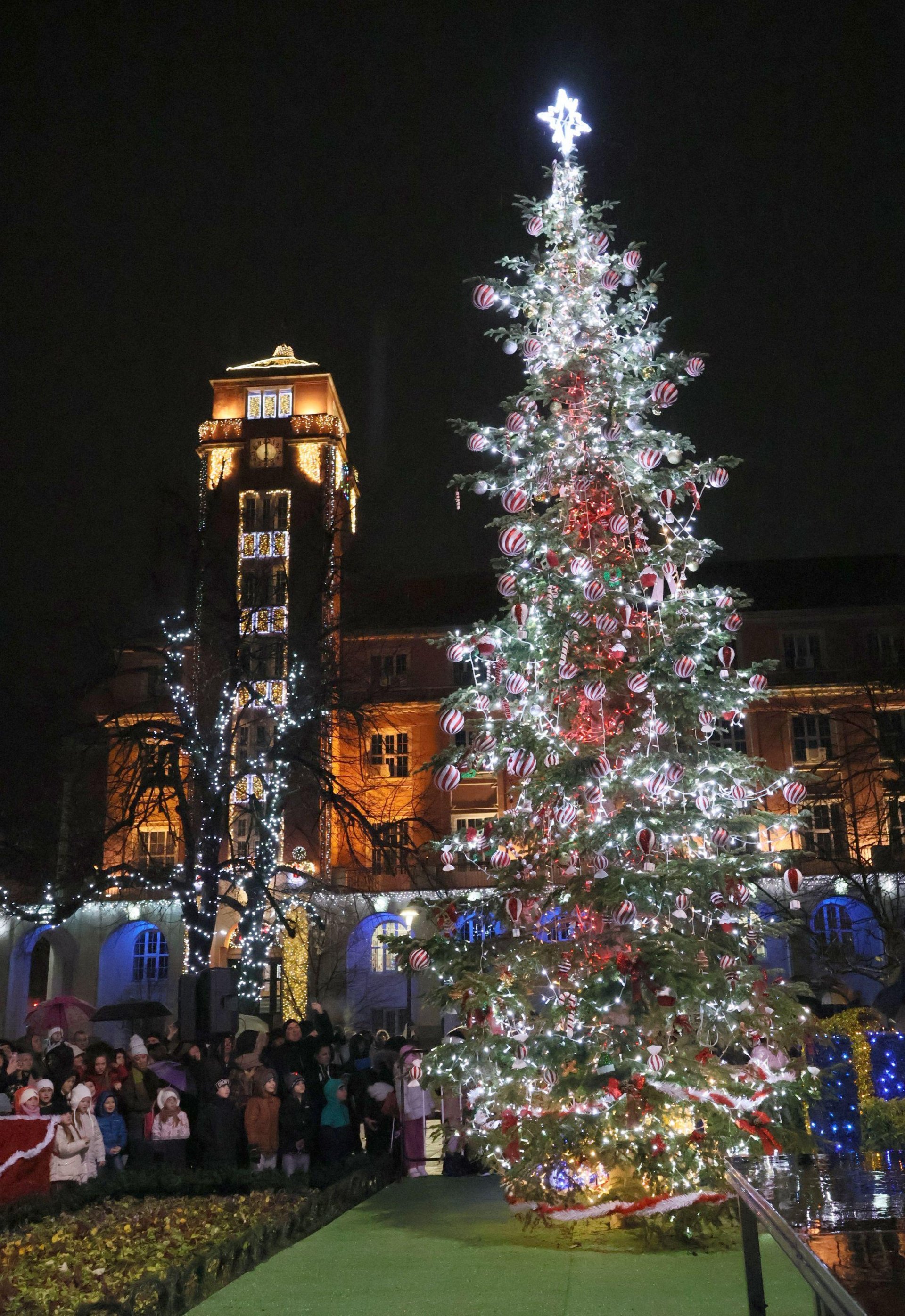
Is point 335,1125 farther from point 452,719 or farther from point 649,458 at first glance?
point 649,458

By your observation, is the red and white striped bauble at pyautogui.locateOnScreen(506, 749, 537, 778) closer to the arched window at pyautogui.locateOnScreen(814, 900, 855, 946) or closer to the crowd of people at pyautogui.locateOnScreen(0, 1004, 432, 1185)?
the crowd of people at pyautogui.locateOnScreen(0, 1004, 432, 1185)

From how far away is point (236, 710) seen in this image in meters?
30.5

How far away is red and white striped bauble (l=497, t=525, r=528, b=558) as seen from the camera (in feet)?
38.2

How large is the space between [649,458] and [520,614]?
6.88ft

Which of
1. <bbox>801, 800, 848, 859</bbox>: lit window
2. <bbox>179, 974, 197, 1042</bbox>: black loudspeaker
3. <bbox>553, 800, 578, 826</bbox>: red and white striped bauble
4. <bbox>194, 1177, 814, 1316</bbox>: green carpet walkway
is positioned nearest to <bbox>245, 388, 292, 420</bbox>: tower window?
<bbox>801, 800, 848, 859</bbox>: lit window

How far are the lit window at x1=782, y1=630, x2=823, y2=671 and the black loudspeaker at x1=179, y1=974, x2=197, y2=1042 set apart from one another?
3822cm

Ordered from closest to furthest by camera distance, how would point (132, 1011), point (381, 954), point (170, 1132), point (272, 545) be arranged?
point (170, 1132) < point (132, 1011) < point (272, 545) < point (381, 954)

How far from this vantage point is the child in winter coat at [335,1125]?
1459 cm

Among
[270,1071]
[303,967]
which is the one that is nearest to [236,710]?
[303,967]

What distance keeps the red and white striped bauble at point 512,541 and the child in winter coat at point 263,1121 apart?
6734 millimetres

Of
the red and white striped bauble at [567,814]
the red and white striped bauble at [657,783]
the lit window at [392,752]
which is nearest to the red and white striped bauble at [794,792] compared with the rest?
the red and white striped bauble at [657,783]

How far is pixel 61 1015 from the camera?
78.2ft

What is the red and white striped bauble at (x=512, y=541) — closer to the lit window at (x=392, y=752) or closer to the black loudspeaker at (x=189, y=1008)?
the black loudspeaker at (x=189, y=1008)

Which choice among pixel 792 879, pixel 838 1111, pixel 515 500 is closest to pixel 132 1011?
pixel 838 1111
